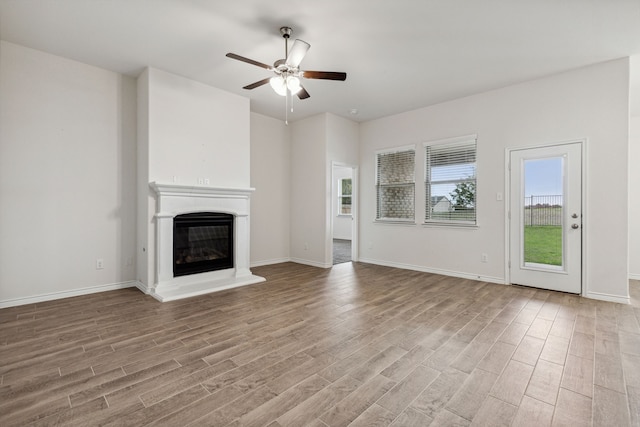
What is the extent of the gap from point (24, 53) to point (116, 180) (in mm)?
1676

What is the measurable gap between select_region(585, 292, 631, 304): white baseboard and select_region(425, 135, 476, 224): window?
1687mm

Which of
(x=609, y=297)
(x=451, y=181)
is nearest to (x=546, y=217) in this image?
(x=609, y=297)

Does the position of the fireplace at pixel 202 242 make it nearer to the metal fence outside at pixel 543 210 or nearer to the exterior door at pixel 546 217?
the exterior door at pixel 546 217

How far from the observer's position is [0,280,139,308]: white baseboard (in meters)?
3.40

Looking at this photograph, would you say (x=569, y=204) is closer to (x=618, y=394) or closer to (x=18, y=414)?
(x=618, y=394)

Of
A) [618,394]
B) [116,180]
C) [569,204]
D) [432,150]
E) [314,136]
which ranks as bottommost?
[618,394]

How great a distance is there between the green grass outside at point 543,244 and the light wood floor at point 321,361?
637 millimetres

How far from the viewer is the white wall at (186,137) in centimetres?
396

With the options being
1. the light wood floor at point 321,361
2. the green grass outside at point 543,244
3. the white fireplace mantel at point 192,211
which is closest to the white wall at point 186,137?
the white fireplace mantel at point 192,211

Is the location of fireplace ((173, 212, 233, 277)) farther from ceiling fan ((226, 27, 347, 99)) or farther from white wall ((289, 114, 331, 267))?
ceiling fan ((226, 27, 347, 99))

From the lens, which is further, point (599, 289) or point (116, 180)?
point (116, 180)

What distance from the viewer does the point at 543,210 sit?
4.17 meters

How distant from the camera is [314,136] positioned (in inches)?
233

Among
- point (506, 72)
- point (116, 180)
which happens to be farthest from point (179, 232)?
point (506, 72)
